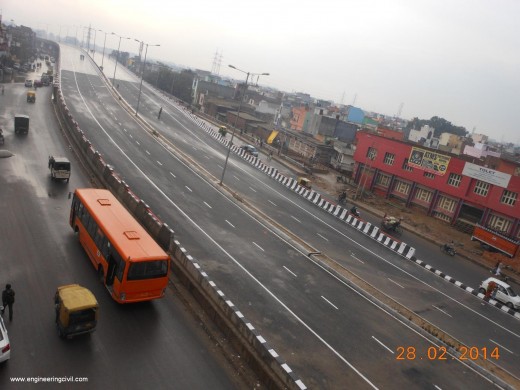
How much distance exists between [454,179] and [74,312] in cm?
4506

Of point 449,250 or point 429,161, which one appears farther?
point 429,161

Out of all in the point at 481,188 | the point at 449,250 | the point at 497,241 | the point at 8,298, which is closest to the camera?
the point at 8,298

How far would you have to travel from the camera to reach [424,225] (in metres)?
45.1

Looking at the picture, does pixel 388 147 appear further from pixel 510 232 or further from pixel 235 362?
pixel 235 362

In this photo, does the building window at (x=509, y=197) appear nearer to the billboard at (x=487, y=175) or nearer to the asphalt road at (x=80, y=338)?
the billboard at (x=487, y=175)

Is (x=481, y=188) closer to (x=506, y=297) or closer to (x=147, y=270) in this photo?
(x=506, y=297)

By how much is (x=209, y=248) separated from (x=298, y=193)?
23.7 m

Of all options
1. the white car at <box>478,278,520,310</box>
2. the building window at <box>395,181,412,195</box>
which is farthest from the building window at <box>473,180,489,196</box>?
the white car at <box>478,278,520,310</box>

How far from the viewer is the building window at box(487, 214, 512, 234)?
42841 millimetres

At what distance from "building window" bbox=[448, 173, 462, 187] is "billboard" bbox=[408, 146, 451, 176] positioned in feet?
3.31

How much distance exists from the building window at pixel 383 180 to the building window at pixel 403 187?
1471mm

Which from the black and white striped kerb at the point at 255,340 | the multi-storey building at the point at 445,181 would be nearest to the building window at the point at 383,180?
the multi-storey building at the point at 445,181

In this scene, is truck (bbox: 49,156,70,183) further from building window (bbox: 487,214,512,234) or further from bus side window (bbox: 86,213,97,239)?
building window (bbox: 487,214,512,234)

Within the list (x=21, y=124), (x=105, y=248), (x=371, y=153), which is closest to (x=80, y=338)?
(x=105, y=248)
